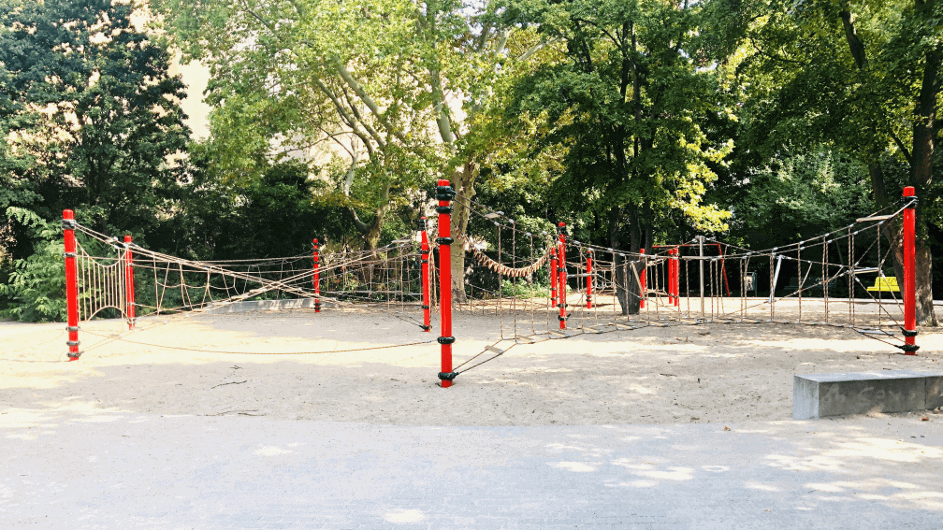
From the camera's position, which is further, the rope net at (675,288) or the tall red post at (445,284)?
the rope net at (675,288)

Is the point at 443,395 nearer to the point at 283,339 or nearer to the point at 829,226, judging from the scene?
the point at 283,339

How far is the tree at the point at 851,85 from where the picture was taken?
39.9 ft

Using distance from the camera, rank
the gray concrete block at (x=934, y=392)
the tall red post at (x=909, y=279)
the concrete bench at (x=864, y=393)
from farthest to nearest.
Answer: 1. the tall red post at (x=909, y=279)
2. the gray concrete block at (x=934, y=392)
3. the concrete bench at (x=864, y=393)

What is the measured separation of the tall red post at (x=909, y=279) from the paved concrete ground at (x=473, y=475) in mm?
4716

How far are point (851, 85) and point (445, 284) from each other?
9.52 m

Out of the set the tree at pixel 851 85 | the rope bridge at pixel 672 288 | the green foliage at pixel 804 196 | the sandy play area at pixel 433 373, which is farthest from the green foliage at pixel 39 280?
the green foliage at pixel 804 196

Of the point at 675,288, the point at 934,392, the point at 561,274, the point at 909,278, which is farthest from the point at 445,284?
the point at 675,288

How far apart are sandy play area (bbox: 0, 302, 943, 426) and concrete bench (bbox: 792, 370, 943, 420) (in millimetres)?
232

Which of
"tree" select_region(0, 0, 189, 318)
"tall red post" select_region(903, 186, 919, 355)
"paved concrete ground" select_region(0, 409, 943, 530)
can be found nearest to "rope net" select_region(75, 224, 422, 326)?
"tree" select_region(0, 0, 189, 318)

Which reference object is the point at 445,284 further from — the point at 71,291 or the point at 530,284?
the point at 530,284

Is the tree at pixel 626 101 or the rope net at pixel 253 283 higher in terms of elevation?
the tree at pixel 626 101

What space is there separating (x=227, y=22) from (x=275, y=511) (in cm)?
1636

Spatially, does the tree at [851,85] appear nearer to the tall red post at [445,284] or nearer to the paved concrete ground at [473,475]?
the tall red post at [445,284]

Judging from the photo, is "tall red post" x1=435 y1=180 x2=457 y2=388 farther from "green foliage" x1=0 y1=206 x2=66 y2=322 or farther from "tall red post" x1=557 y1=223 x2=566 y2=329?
"green foliage" x1=0 y1=206 x2=66 y2=322
